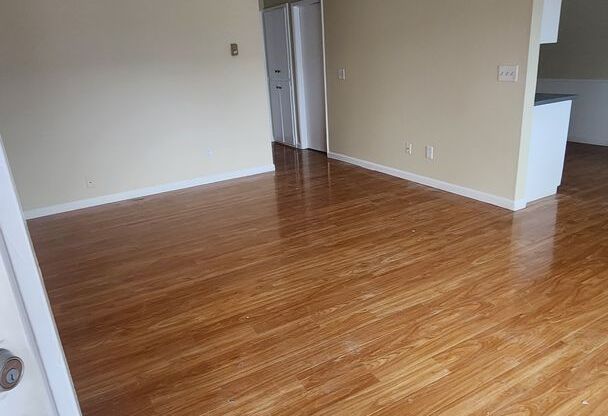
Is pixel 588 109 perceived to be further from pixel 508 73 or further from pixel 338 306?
pixel 338 306

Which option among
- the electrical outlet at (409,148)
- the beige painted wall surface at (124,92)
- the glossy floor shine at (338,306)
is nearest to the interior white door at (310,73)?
the beige painted wall surface at (124,92)

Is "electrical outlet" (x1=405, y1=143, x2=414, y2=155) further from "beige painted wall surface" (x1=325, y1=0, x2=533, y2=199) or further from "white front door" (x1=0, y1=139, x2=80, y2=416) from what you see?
"white front door" (x1=0, y1=139, x2=80, y2=416)

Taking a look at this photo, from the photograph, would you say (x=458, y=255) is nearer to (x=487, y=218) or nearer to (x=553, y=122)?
(x=487, y=218)

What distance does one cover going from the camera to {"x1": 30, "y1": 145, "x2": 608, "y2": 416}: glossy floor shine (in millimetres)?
1816

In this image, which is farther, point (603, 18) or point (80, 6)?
point (603, 18)

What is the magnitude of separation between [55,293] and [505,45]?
3704 millimetres

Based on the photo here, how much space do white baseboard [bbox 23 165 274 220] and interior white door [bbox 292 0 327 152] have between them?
133 centimetres

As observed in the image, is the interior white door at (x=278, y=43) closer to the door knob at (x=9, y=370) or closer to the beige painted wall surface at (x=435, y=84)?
the beige painted wall surface at (x=435, y=84)

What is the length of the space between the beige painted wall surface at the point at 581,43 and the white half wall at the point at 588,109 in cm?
9

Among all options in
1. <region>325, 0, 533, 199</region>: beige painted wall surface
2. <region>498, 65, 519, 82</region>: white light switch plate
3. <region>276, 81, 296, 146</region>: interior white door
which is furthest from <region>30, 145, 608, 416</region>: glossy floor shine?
<region>276, 81, 296, 146</region>: interior white door

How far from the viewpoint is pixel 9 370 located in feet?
1.78

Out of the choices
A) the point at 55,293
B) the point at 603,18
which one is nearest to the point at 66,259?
the point at 55,293

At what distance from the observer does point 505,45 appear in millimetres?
3432

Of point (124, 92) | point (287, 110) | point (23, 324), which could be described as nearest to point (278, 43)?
point (287, 110)
